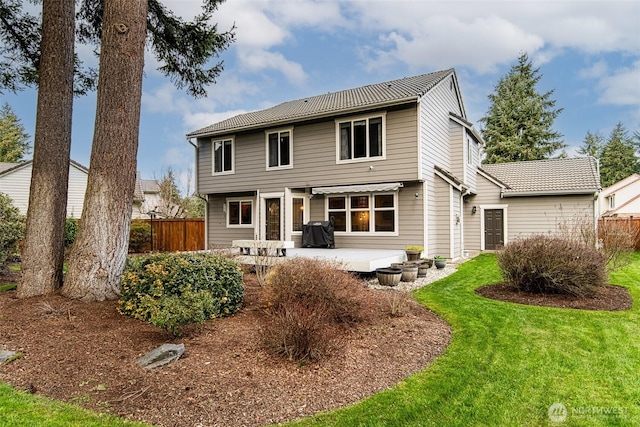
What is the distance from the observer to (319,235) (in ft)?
42.0

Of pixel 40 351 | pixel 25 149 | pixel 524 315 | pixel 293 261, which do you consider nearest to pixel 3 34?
pixel 40 351

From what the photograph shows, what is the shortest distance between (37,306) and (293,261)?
3.81 metres

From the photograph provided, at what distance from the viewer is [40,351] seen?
4.03 meters

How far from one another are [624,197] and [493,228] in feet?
86.1

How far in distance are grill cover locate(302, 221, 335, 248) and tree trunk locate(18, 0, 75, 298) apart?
7.77m

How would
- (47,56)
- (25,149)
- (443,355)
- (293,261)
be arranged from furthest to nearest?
1. (25,149)
2. (47,56)
3. (293,261)
4. (443,355)

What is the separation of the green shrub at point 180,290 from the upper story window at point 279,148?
8.60m

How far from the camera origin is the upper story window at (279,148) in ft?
45.2

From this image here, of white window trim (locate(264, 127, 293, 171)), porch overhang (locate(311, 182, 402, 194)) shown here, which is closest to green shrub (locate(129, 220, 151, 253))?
white window trim (locate(264, 127, 293, 171))

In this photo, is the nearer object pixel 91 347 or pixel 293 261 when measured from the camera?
pixel 91 347

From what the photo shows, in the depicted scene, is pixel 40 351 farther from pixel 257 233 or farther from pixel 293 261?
pixel 257 233

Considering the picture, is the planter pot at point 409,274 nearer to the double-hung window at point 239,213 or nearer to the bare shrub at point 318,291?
the bare shrub at point 318,291

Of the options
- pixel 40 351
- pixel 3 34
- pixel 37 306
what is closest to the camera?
pixel 40 351

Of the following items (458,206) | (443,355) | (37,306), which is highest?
(458,206)
